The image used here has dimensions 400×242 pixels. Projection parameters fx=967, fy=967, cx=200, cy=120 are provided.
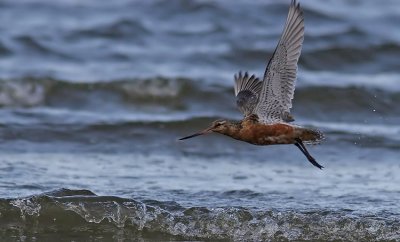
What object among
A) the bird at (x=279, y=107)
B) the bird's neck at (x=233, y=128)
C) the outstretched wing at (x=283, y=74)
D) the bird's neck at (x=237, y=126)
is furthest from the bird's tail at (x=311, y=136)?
the bird's neck at (x=233, y=128)

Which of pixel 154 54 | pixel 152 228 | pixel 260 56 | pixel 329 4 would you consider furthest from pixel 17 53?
pixel 152 228

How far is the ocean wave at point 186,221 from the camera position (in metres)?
7.36

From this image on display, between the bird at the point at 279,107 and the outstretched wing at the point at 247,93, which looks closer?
the bird at the point at 279,107

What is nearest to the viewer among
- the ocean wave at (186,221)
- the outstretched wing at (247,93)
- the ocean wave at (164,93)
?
the ocean wave at (186,221)

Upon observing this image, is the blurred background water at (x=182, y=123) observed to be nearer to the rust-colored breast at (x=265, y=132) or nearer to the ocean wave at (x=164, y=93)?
the ocean wave at (x=164, y=93)

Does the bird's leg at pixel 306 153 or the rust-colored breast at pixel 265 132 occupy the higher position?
the rust-colored breast at pixel 265 132

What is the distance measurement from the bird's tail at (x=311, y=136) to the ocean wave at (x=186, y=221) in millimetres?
584

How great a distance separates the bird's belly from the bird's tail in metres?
0.09

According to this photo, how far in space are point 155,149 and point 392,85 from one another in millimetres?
4337

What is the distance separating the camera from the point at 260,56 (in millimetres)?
15148

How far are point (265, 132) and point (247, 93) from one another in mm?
821

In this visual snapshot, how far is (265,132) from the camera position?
298 inches

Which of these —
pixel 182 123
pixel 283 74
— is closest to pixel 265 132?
pixel 283 74

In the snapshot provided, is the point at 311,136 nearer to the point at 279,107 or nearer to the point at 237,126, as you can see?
the point at 279,107
